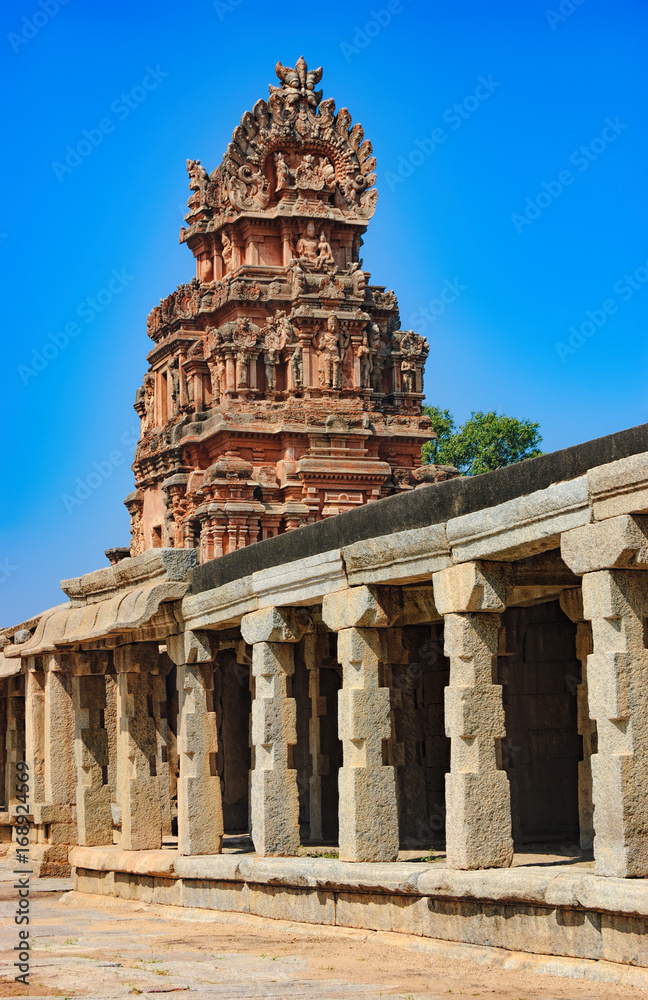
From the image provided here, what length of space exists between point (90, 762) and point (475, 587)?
28.6ft

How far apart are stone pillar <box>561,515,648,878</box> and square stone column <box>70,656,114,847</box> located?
980 cm

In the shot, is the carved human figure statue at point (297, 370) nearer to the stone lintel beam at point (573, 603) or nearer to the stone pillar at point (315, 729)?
the stone pillar at point (315, 729)

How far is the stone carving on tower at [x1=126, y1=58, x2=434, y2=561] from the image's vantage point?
107ft

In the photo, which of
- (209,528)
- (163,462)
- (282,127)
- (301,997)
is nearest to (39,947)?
(301,997)

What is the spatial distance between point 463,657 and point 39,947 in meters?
4.18

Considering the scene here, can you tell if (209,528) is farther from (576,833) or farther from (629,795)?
(629,795)

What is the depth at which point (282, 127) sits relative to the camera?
116ft

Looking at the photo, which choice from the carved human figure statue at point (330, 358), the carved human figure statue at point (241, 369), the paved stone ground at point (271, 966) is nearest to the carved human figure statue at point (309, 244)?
the carved human figure statue at point (330, 358)

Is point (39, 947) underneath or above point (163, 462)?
underneath

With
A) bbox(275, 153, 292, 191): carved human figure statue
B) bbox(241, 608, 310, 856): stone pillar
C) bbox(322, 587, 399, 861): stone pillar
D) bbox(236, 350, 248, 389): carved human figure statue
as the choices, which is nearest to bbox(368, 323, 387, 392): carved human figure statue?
bbox(236, 350, 248, 389): carved human figure statue

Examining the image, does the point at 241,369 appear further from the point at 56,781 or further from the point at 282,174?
the point at 56,781

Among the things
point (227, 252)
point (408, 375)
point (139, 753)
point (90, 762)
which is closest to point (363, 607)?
point (139, 753)

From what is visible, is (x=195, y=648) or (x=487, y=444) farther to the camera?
(x=487, y=444)

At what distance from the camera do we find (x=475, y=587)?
10930 millimetres
